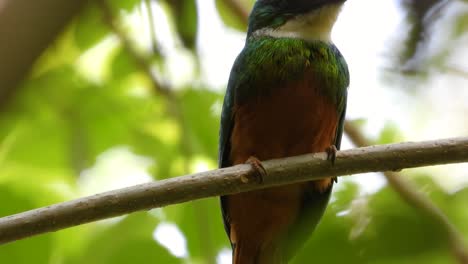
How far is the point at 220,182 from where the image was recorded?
6.29ft

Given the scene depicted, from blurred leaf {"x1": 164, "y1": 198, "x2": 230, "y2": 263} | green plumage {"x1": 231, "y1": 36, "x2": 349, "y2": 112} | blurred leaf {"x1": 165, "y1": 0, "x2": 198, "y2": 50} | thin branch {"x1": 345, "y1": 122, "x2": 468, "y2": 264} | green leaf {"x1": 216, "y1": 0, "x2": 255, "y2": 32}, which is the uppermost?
green leaf {"x1": 216, "y1": 0, "x2": 255, "y2": 32}

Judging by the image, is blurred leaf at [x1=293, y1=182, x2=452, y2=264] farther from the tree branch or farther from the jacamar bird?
the jacamar bird

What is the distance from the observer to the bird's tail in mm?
2693

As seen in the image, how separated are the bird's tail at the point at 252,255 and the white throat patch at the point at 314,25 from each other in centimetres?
89

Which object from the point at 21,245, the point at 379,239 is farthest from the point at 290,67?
the point at 21,245

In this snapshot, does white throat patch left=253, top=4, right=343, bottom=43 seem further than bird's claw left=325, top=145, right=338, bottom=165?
Yes

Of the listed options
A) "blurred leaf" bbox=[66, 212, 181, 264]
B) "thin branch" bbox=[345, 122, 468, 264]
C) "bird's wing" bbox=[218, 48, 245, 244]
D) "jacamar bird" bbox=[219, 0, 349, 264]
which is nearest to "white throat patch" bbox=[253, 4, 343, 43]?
"jacamar bird" bbox=[219, 0, 349, 264]

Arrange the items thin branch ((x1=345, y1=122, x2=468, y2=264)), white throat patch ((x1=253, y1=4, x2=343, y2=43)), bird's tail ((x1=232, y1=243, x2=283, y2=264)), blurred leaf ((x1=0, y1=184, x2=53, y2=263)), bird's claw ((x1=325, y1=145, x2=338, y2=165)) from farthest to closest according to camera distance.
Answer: white throat patch ((x1=253, y1=4, x2=343, y2=43))
bird's tail ((x1=232, y1=243, x2=283, y2=264))
blurred leaf ((x1=0, y1=184, x2=53, y2=263))
bird's claw ((x1=325, y1=145, x2=338, y2=165))
thin branch ((x1=345, y1=122, x2=468, y2=264))

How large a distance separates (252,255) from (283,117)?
0.59 meters

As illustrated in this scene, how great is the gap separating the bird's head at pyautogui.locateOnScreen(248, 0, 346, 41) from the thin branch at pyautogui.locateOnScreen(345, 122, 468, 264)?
670 mm

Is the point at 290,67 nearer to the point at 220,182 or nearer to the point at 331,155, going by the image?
the point at 331,155

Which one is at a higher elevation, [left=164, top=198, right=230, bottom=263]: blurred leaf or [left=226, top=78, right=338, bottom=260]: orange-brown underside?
[left=226, top=78, right=338, bottom=260]: orange-brown underside

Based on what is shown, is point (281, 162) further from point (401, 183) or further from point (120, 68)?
point (120, 68)

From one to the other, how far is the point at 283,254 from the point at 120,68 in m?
1.57
